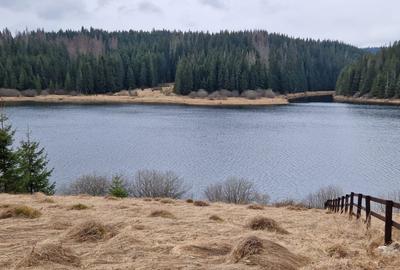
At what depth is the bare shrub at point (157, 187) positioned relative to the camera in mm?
38872

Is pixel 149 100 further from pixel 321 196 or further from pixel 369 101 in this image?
pixel 321 196

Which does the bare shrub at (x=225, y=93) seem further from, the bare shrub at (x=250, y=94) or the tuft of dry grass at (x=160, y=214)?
the tuft of dry grass at (x=160, y=214)

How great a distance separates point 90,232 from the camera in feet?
37.7

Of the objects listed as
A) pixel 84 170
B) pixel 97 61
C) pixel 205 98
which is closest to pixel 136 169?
pixel 84 170

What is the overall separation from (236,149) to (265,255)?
5096cm

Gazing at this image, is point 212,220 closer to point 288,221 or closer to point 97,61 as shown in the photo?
point 288,221

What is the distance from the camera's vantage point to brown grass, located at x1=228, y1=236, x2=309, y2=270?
918 cm

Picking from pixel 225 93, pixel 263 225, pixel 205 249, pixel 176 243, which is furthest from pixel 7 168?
pixel 225 93

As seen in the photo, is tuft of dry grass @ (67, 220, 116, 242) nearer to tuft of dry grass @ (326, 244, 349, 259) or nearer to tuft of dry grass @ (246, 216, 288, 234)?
tuft of dry grass @ (246, 216, 288, 234)

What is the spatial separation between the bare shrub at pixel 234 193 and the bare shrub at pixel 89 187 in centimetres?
853

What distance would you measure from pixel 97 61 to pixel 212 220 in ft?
554

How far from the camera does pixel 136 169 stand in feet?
156

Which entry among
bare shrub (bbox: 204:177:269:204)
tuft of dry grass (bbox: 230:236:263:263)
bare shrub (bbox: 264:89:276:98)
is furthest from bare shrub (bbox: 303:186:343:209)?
bare shrub (bbox: 264:89:276:98)

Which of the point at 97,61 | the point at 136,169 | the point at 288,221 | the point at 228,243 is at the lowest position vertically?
the point at 136,169
